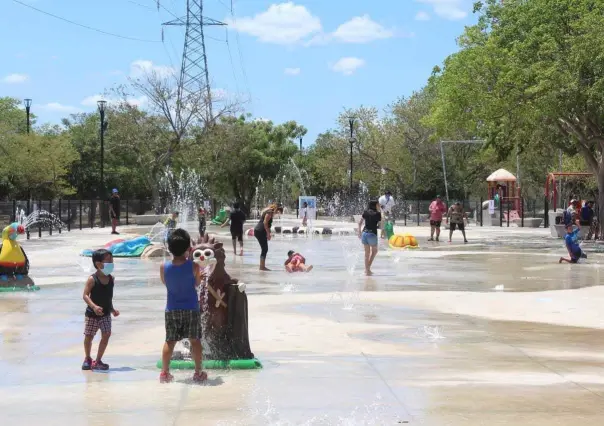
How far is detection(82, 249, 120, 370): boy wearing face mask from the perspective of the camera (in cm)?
866

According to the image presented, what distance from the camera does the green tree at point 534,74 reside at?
27.4 meters

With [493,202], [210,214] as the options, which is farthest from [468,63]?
[210,214]

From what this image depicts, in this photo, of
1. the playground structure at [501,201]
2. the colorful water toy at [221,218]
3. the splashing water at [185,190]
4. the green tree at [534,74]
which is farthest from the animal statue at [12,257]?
the splashing water at [185,190]

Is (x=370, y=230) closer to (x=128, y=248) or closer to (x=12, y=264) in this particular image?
(x=12, y=264)

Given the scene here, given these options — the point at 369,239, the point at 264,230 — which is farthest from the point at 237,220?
the point at 369,239

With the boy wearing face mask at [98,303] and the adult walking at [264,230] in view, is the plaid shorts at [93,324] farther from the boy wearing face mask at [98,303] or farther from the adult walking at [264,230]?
the adult walking at [264,230]

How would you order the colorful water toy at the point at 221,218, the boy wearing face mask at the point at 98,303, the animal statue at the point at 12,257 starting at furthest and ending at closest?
1. the colorful water toy at the point at 221,218
2. the animal statue at the point at 12,257
3. the boy wearing face mask at the point at 98,303

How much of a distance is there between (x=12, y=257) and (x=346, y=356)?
788 centimetres

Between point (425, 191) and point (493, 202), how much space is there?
21.1 meters

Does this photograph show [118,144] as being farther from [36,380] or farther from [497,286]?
[36,380]

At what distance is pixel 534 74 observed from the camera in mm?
28609

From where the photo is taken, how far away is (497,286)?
17.0 meters

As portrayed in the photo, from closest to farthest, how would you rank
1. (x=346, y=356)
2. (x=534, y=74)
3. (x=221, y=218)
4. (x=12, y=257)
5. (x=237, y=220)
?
(x=346, y=356) < (x=12, y=257) < (x=237, y=220) < (x=534, y=74) < (x=221, y=218)

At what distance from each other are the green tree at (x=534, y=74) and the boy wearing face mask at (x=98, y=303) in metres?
21.1
